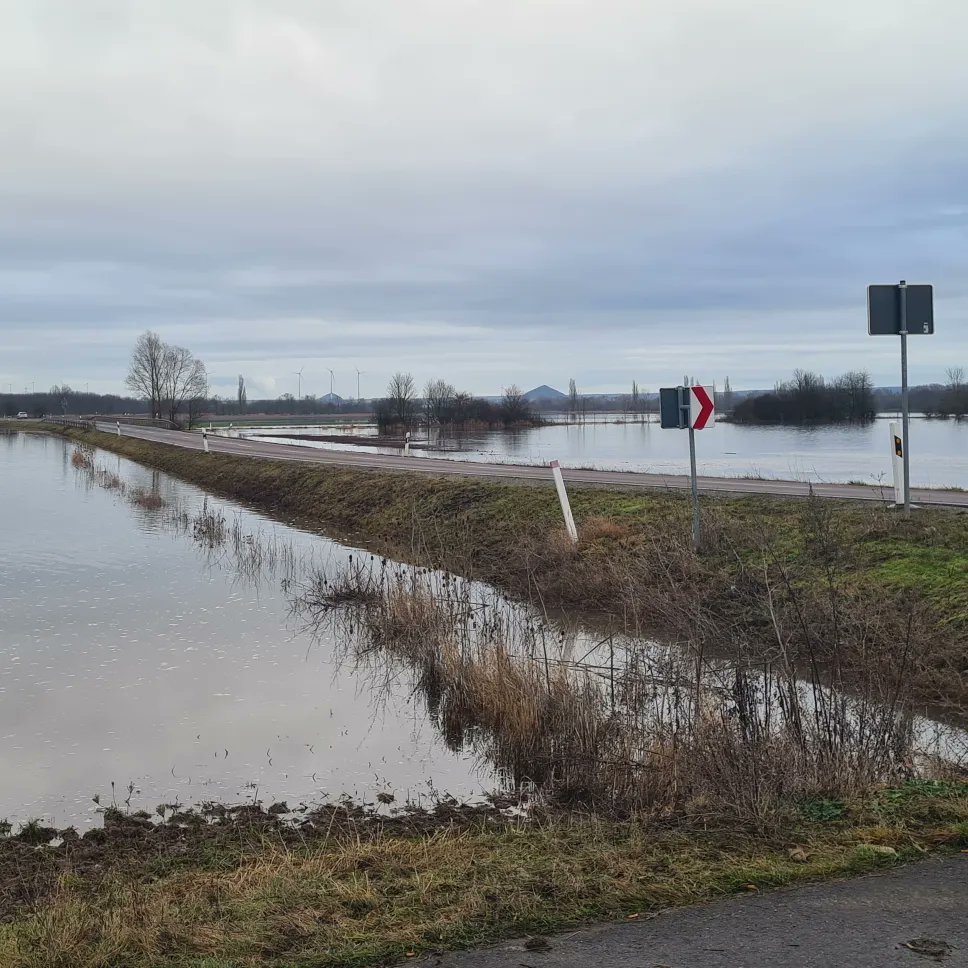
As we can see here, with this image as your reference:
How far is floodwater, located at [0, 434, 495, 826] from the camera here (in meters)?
8.64

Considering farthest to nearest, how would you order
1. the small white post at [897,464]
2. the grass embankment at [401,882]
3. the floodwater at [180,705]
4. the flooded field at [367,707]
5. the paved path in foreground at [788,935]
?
the small white post at [897,464], the floodwater at [180,705], the flooded field at [367,707], the grass embankment at [401,882], the paved path in foreground at [788,935]

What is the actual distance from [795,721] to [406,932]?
12.2 feet

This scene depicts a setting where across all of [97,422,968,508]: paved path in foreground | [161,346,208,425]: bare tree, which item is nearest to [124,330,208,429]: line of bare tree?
[161,346,208,425]: bare tree

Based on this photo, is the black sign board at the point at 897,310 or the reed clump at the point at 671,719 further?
the black sign board at the point at 897,310

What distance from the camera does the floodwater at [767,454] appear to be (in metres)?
34.0

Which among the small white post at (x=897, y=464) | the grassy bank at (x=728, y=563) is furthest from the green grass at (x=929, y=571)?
the small white post at (x=897, y=464)

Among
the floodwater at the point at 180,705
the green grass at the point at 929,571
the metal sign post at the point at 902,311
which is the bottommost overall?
the floodwater at the point at 180,705

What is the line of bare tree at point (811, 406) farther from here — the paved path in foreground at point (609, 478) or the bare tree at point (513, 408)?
the paved path in foreground at point (609, 478)

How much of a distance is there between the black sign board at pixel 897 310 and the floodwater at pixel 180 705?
8048 millimetres

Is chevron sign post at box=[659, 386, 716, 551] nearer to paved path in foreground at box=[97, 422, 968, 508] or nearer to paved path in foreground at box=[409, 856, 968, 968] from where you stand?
paved path in foreground at box=[97, 422, 968, 508]

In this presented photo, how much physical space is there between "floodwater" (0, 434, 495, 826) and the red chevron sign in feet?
18.9

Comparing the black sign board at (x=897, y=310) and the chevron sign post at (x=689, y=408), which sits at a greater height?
the black sign board at (x=897, y=310)

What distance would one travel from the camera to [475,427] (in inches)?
3784

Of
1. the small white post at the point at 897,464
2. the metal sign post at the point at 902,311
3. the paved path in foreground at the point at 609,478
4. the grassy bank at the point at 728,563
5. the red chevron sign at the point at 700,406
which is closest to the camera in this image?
the grassy bank at the point at 728,563
